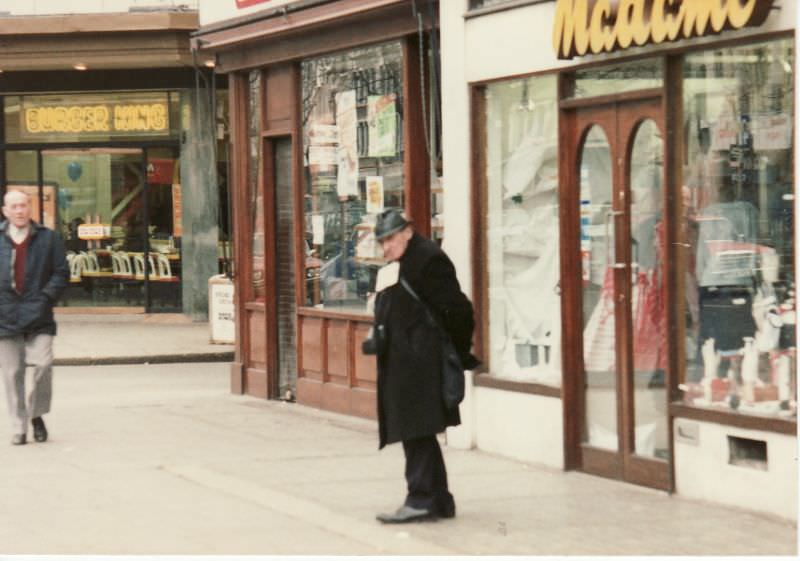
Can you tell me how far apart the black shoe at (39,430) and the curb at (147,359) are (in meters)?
7.47

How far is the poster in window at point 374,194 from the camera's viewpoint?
13953 millimetres

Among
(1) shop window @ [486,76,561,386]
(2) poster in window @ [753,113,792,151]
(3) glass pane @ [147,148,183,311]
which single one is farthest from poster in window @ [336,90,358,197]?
(3) glass pane @ [147,148,183,311]

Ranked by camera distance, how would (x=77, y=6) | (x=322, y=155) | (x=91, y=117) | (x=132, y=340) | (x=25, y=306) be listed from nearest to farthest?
(x=25, y=306) → (x=322, y=155) → (x=132, y=340) → (x=77, y=6) → (x=91, y=117)

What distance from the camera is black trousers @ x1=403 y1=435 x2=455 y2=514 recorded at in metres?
9.12

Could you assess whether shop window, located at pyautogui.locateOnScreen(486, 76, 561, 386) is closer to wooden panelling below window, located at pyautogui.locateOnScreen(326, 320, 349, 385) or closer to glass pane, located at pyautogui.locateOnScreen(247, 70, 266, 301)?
wooden panelling below window, located at pyautogui.locateOnScreen(326, 320, 349, 385)

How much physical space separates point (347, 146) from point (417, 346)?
5.60 m

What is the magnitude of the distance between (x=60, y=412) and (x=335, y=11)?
4428 mm

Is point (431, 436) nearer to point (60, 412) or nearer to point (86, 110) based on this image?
point (60, 412)

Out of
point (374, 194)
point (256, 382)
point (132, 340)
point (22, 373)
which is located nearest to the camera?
point (22, 373)

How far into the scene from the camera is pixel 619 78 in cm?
1052

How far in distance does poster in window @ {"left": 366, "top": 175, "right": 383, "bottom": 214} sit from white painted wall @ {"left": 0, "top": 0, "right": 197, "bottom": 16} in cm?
1114

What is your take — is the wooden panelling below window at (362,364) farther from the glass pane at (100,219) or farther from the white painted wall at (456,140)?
the glass pane at (100,219)

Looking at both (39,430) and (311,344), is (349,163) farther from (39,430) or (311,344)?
(39,430)

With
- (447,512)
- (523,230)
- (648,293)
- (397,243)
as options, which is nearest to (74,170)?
(523,230)
